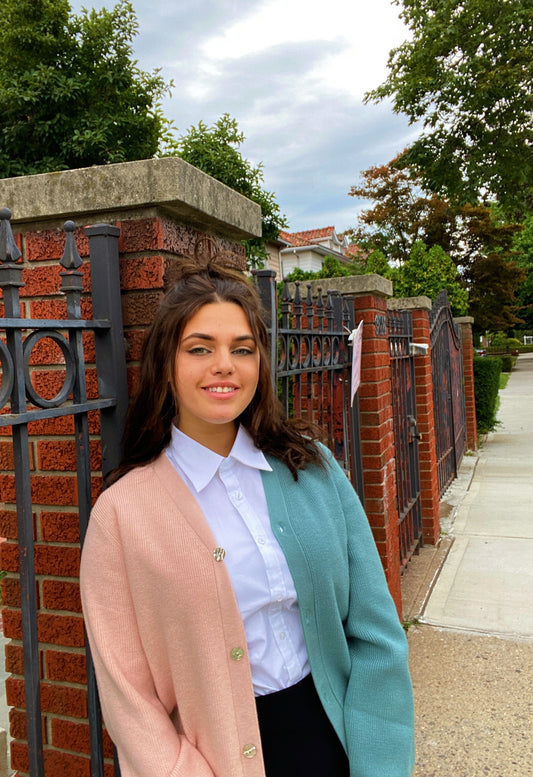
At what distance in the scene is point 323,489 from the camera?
4.71 feet

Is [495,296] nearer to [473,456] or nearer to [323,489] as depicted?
[473,456]

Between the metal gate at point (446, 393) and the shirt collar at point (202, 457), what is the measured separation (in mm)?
4910

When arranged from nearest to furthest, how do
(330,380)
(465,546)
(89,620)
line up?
(89,620) → (330,380) → (465,546)

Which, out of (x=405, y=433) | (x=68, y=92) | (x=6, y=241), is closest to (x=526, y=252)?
(x=68, y=92)

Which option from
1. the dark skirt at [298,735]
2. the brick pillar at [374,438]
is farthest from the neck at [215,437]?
the brick pillar at [374,438]

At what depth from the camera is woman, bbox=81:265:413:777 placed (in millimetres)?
1177

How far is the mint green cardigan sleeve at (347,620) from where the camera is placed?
4.34ft

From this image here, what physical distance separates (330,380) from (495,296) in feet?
72.8

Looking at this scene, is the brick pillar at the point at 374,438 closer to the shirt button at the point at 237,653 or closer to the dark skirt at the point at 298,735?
the dark skirt at the point at 298,735

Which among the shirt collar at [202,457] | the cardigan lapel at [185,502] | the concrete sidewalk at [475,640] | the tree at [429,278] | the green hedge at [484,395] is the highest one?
the tree at [429,278]

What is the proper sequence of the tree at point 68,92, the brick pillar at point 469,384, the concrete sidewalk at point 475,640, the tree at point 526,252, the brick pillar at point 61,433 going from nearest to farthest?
the brick pillar at point 61,433
the concrete sidewalk at point 475,640
the brick pillar at point 469,384
the tree at point 68,92
the tree at point 526,252

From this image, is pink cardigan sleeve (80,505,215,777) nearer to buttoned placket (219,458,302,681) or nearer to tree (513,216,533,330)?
buttoned placket (219,458,302,681)

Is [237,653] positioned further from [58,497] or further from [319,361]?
[319,361]

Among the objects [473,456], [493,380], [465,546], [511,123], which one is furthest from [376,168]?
[465,546]
